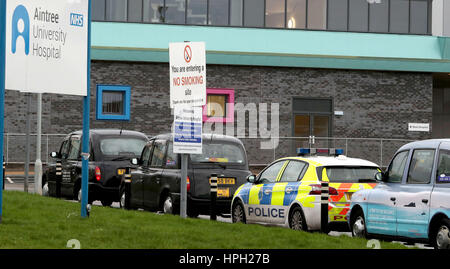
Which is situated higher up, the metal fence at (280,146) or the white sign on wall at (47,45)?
the white sign on wall at (47,45)

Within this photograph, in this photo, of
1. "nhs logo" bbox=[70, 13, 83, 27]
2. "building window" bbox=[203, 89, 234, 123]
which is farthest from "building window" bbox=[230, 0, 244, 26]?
"nhs logo" bbox=[70, 13, 83, 27]

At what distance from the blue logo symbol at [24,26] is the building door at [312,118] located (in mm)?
29245

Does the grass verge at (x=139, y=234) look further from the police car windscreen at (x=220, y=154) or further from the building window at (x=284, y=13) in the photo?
the building window at (x=284, y=13)

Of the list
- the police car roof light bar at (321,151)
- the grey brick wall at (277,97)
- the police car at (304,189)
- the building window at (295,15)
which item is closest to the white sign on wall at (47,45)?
the police car at (304,189)

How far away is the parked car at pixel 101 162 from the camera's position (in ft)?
72.0

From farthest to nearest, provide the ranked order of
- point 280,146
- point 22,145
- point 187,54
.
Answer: point 280,146 < point 22,145 < point 187,54

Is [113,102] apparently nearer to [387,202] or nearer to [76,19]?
[76,19]

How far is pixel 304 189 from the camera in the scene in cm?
1583

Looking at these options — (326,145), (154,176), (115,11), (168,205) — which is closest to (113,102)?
(115,11)

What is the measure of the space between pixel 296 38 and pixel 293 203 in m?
27.1

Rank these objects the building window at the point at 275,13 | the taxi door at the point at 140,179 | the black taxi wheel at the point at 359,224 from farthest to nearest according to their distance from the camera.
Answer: the building window at the point at 275,13
the taxi door at the point at 140,179
the black taxi wheel at the point at 359,224

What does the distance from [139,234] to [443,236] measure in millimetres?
4096

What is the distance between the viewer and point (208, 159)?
1917 centimetres

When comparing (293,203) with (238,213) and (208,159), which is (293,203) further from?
(208,159)
